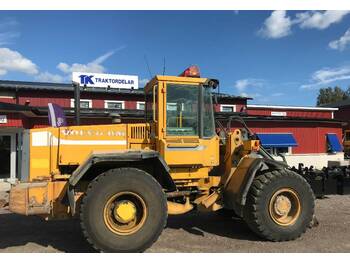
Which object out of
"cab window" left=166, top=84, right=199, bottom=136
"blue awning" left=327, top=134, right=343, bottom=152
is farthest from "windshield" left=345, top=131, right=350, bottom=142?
"cab window" left=166, top=84, right=199, bottom=136

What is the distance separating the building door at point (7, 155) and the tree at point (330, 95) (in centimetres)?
8460

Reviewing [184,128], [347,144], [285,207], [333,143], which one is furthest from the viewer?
[347,144]

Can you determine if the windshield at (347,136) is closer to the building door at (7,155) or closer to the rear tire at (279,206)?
the building door at (7,155)

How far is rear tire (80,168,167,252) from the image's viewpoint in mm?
6715

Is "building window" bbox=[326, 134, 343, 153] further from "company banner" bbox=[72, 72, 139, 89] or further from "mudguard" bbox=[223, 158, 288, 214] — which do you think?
"mudguard" bbox=[223, 158, 288, 214]

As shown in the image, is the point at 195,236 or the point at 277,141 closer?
the point at 195,236

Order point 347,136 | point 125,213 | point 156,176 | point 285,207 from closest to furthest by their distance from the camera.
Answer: point 125,213 → point 156,176 → point 285,207 → point 347,136

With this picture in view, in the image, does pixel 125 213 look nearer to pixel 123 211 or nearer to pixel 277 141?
pixel 123 211

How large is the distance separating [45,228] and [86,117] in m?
12.5

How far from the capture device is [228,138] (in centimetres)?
848

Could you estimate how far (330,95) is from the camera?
96250mm

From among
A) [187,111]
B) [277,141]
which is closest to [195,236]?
[187,111]

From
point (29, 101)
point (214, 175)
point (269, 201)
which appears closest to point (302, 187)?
point (269, 201)

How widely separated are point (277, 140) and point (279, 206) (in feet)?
62.5
